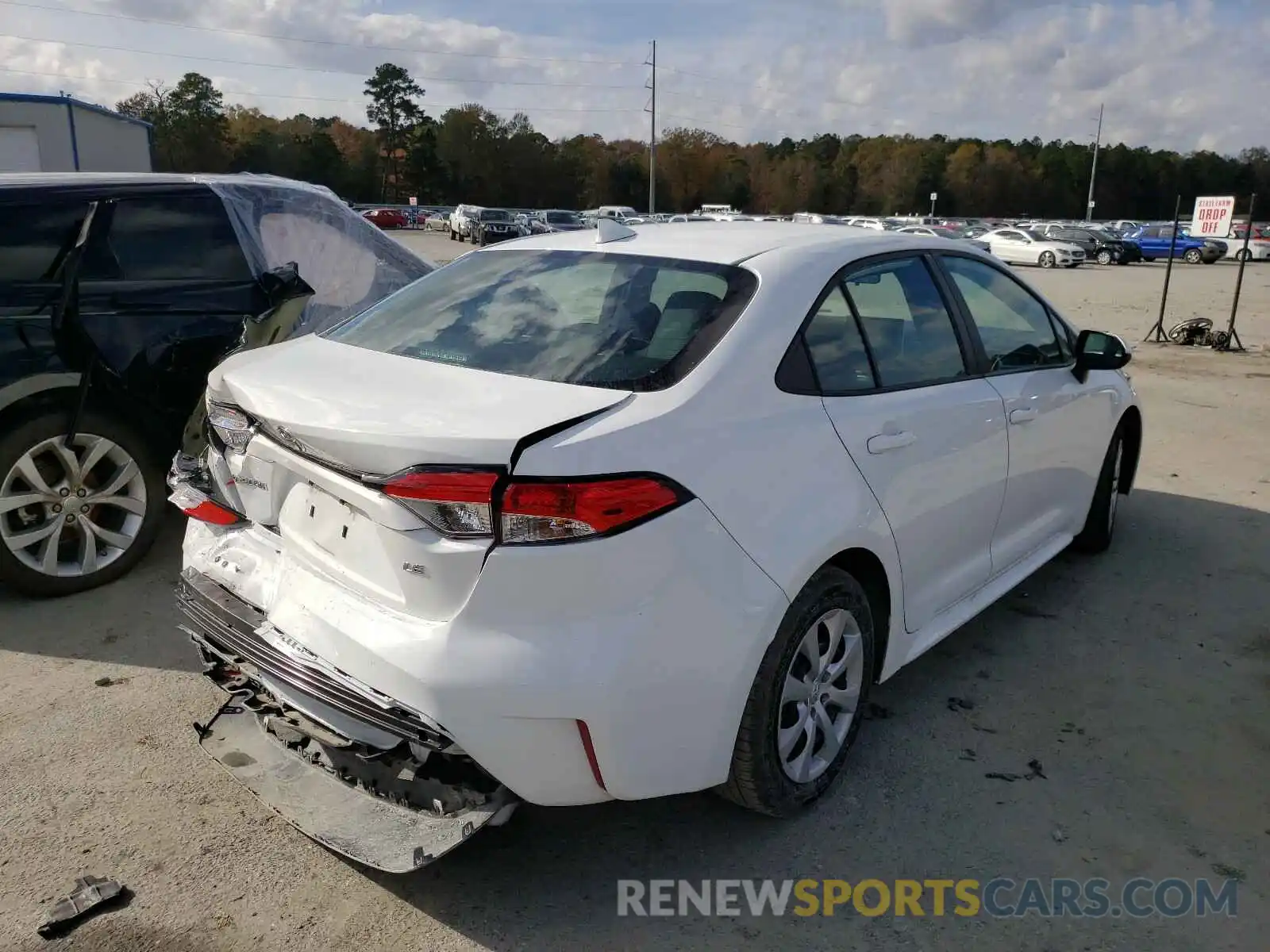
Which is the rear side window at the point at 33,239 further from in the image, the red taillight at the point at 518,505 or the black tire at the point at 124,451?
the red taillight at the point at 518,505

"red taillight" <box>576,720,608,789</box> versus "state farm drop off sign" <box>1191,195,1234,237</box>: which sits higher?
"state farm drop off sign" <box>1191,195,1234,237</box>

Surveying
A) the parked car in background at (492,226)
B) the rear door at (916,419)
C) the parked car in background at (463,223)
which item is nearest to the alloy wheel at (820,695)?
the rear door at (916,419)

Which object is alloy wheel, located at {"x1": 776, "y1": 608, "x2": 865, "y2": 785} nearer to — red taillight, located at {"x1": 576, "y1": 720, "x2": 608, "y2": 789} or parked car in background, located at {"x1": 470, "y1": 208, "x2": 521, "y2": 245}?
red taillight, located at {"x1": 576, "y1": 720, "x2": 608, "y2": 789}

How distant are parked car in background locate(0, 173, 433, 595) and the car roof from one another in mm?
1891

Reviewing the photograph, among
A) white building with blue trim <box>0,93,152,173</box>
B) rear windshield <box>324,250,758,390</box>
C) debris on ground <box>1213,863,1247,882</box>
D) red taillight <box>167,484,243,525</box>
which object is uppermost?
white building with blue trim <box>0,93,152,173</box>

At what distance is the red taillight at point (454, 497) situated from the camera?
2109 mm

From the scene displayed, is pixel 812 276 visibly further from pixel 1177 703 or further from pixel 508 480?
pixel 1177 703

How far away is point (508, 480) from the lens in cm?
211

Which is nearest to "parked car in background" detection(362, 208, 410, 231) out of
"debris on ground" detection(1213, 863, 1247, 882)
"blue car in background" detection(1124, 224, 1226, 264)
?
"blue car in background" detection(1124, 224, 1226, 264)

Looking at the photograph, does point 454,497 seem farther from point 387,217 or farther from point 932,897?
point 387,217

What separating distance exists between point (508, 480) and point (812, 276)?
1.28 m

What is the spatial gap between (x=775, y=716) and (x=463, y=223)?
146 feet

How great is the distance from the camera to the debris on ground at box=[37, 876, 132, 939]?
2387 millimetres

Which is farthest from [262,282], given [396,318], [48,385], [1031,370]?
[1031,370]
